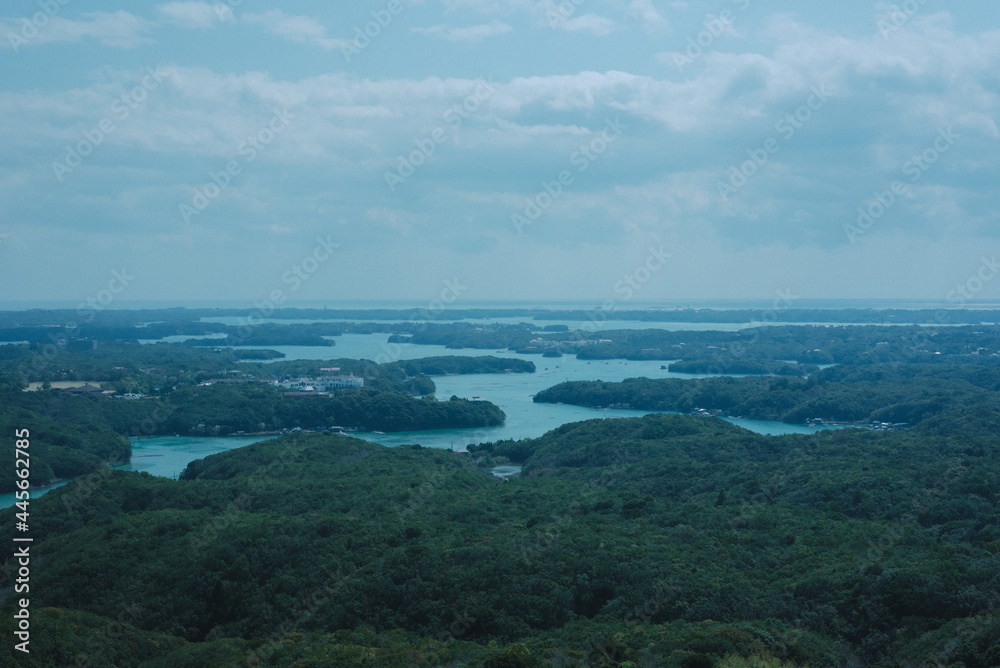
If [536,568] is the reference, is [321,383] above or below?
below

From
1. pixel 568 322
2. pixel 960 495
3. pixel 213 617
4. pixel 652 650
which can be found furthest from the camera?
pixel 568 322

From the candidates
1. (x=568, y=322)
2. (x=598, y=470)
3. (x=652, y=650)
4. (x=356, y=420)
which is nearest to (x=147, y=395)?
(x=356, y=420)

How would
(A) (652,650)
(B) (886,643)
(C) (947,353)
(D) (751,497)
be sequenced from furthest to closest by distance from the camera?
(C) (947,353)
(D) (751,497)
(B) (886,643)
(A) (652,650)

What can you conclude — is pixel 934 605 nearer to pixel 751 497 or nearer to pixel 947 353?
pixel 751 497

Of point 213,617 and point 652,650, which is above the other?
point 652,650

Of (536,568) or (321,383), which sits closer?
(536,568)

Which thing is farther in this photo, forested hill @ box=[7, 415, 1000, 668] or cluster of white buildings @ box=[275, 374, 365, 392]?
cluster of white buildings @ box=[275, 374, 365, 392]

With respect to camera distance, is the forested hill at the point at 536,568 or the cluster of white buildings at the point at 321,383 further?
the cluster of white buildings at the point at 321,383

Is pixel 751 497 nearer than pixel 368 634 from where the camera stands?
No
